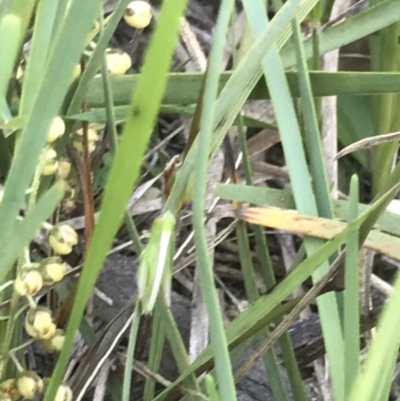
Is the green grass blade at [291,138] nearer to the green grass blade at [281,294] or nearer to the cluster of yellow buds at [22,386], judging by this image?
the green grass blade at [281,294]

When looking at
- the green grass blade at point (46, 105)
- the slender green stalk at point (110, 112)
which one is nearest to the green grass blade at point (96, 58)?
the slender green stalk at point (110, 112)

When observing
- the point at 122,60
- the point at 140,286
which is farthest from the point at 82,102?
the point at 140,286

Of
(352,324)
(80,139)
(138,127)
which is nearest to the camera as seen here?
(138,127)

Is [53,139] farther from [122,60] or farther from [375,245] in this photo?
[375,245]

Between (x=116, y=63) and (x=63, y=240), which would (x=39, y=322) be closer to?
(x=63, y=240)

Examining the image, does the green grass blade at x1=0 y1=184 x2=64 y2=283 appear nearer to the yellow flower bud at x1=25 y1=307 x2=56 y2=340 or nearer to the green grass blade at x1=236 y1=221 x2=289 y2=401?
the yellow flower bud at x1=25 y1=307 x2=56 y2=340

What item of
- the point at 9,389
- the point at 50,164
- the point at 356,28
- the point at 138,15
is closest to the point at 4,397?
the point at 9,389
